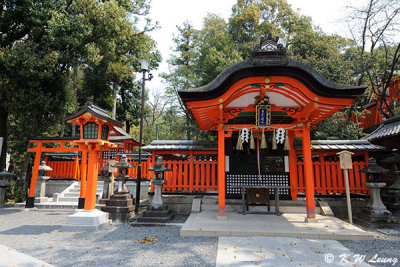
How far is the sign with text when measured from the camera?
21.7 ft

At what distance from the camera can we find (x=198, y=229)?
5203 mm

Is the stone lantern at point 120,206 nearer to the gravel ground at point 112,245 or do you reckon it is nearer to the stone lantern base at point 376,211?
the gravel ground at point 112,245

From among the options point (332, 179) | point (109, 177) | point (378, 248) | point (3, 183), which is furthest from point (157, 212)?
point (3, 183)

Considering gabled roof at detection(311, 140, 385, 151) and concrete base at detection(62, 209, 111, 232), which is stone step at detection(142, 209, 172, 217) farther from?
gabled roof at detection(311, 140, 385, 151)

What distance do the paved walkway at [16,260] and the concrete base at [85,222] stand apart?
1.60 meters

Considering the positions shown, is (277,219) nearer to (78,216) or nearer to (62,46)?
(78,216)

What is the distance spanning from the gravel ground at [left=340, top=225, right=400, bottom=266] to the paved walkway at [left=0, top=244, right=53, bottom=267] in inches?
217

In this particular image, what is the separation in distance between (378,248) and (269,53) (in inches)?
191

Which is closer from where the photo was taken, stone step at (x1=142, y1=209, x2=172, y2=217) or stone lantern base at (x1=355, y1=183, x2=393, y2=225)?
stone lantern base at (x1=355, y1=183, x2=393, y2=225)

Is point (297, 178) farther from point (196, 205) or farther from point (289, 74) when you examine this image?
point (289, 74)

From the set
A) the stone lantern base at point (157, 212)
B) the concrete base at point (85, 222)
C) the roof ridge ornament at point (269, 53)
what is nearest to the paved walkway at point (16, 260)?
the concrete base at point (85, 222)

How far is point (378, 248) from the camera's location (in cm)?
441

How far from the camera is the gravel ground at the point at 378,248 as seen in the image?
3.86 m

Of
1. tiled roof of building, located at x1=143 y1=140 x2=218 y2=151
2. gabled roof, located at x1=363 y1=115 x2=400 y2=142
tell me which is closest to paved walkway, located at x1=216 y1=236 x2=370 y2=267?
tiled roof of building, located at x1=143 y1=140 x2=218 y2=151
